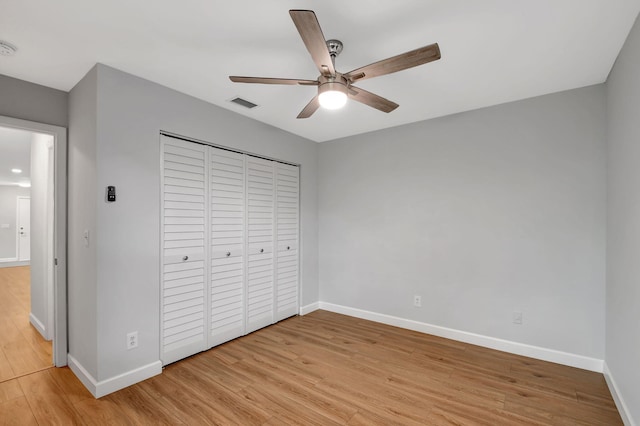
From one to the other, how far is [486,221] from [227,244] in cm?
278

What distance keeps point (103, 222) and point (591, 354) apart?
4236 mm

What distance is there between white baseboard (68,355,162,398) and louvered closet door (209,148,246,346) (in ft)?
2.03

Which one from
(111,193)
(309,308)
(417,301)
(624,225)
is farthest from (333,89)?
(309,308)

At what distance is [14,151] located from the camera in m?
4.63

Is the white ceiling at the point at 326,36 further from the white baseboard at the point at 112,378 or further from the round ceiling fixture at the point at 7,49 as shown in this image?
the white baseboard at the point at 112,378

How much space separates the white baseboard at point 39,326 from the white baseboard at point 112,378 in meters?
0.99

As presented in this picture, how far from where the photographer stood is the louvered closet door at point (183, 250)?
266cm

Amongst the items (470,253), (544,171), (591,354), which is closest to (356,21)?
(544,171)

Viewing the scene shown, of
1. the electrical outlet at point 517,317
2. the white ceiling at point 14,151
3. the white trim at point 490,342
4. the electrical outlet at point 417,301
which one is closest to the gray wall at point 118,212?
the white ceiling at point 14,151

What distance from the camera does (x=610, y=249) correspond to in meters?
2.39

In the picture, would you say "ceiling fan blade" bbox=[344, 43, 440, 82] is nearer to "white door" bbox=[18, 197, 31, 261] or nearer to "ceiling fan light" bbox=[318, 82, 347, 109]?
"ceiling fan light" bbox=[318, 82, 347, 109]

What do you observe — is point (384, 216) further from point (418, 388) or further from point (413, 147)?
point (418, 388)

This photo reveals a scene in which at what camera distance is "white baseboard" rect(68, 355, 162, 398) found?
2.21 metres

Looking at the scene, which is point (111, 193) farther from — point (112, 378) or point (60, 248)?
point (112, 378)
